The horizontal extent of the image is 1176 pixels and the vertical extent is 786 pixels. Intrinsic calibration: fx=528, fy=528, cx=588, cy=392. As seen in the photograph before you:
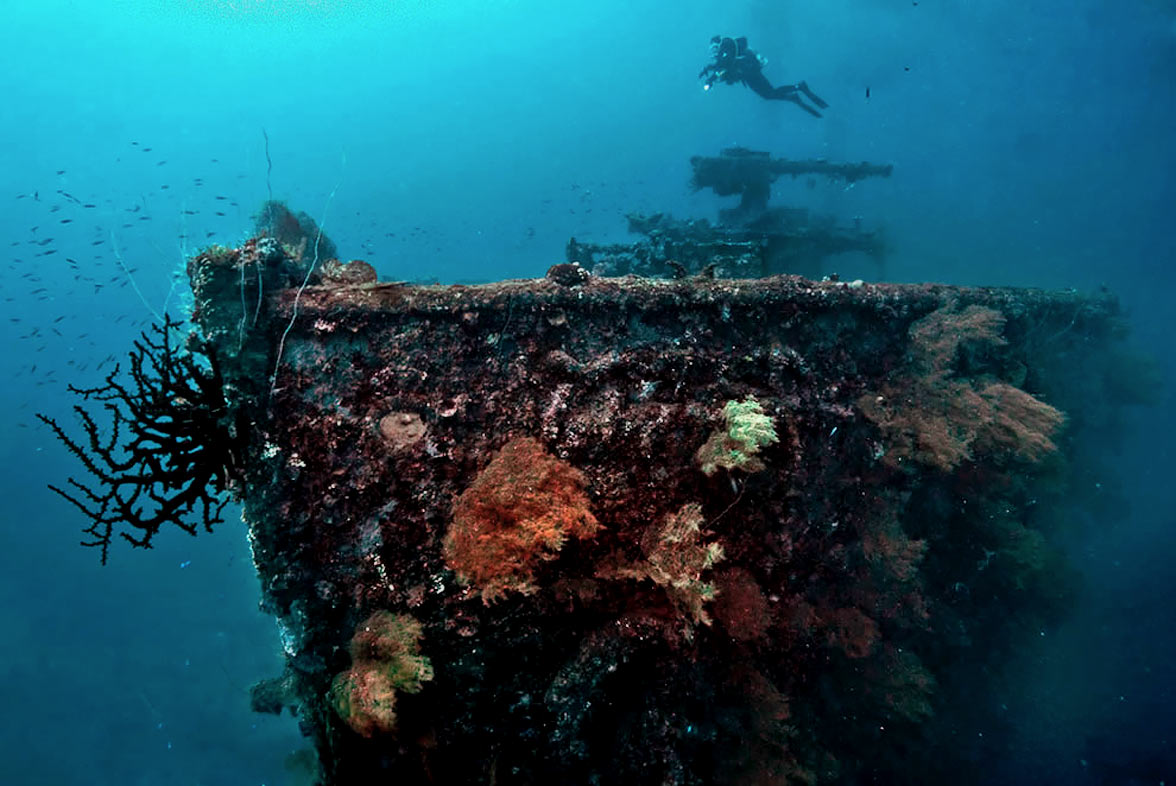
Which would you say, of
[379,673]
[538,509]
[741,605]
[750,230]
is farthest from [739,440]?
[750,230]

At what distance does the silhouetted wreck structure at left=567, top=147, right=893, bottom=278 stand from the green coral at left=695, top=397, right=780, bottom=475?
9.49m

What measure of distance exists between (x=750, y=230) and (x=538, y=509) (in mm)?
14643

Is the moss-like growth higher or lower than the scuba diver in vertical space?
lower

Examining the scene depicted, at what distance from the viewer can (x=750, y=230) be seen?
15.6 metres

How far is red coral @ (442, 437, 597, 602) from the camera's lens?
2.99 metres

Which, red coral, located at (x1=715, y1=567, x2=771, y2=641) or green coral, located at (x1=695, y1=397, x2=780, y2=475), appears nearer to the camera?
green coral, located at (x1=695, y1=397, x2=780, y2=475)

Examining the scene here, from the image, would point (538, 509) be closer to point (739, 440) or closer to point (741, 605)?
point (739, 440)

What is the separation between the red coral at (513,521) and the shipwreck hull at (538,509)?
0.01 meters

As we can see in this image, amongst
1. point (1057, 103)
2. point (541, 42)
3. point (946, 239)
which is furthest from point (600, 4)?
point (946, 239)

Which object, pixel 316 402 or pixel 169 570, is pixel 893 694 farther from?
pixel 169 570

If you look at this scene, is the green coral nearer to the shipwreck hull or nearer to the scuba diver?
the shipwreck hull

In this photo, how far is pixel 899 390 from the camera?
16.7 feet

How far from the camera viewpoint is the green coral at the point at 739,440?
3.21 metres

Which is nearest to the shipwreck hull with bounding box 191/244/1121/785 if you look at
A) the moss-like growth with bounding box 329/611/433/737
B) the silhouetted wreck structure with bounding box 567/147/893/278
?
the moss-like growth with bounding box 329/611/433/737
